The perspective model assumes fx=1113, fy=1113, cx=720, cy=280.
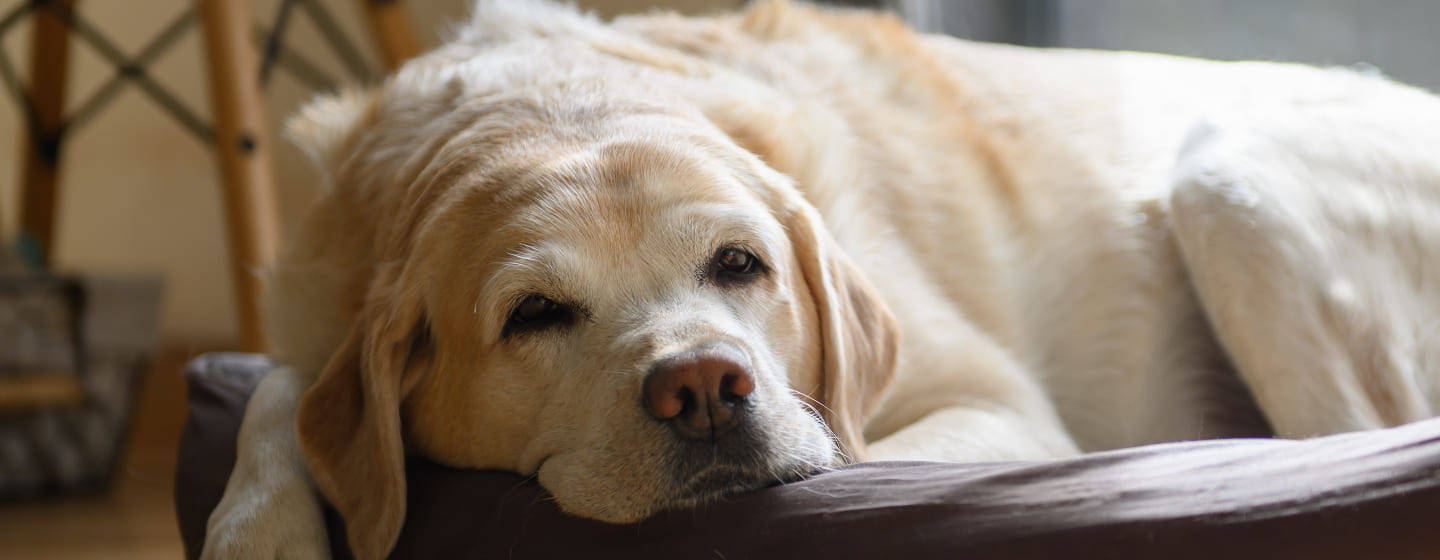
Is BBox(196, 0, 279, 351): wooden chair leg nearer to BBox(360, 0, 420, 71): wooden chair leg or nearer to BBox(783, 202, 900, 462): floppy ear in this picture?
BBox(360, 0, 420, 71): wooden chair leg

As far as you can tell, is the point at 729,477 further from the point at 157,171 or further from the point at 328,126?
the point at 157,171

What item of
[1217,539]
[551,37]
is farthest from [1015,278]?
[1217,539]

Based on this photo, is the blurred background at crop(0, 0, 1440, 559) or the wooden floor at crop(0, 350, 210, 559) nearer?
the wooden floor at crop(0, 350, 210, 559)

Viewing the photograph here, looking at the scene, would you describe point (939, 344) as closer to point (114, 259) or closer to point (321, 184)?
point (321, 184)

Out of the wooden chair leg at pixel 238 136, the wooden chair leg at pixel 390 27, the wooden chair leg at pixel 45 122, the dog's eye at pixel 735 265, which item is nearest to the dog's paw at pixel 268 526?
the dog's eye at pixel 735 265

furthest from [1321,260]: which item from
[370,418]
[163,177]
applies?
[163,177]

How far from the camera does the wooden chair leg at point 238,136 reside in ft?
9.41

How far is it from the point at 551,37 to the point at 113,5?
3972mm

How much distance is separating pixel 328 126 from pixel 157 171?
3686 millimetres

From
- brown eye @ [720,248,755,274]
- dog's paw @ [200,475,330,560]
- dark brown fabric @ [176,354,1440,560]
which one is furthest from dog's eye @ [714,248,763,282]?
dog's paw @ [200,475,330,560]

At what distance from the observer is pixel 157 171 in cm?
520

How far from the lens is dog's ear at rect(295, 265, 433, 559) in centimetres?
145

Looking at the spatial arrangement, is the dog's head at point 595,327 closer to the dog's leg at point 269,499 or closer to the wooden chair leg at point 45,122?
the dog's leg at point 269,499

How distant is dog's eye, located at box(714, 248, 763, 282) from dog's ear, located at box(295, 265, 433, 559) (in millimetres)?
417
